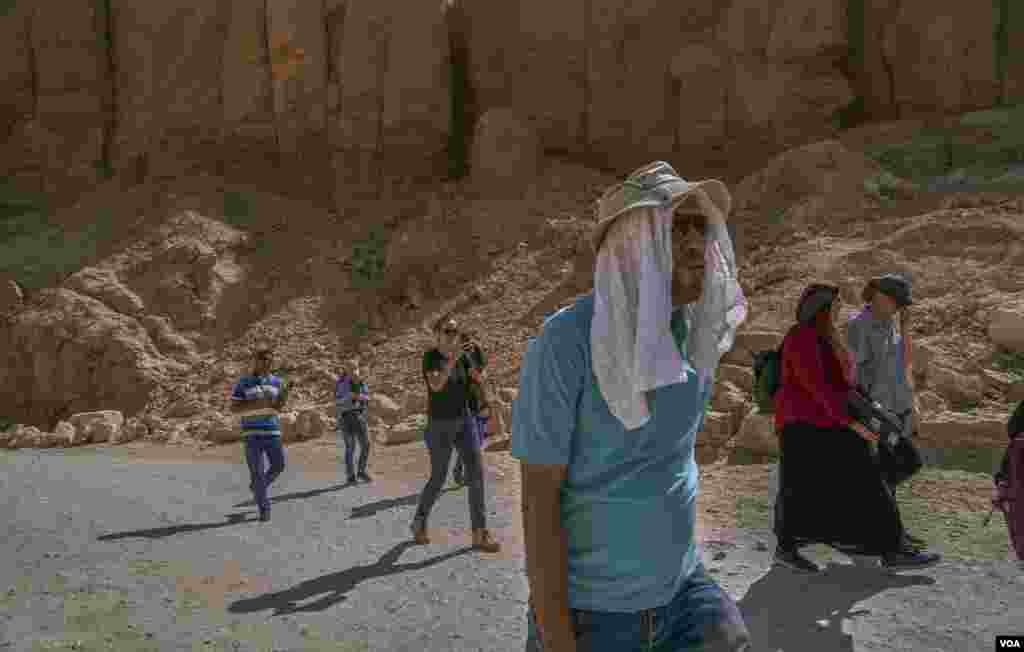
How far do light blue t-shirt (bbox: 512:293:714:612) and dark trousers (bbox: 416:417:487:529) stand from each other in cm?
426

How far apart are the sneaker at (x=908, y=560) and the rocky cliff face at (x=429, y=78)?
14776 millimetres

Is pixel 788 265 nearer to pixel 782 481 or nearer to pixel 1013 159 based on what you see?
pixel 1013 159

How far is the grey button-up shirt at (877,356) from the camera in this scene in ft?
18.9

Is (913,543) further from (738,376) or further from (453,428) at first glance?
(738,376)

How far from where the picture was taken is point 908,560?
5.18 meters

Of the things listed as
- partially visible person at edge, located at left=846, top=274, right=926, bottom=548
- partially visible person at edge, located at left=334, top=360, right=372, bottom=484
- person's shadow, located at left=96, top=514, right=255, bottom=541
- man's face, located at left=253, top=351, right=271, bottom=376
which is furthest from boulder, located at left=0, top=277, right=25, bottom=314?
partially visible person at edge, located at left=846, top=274, right=926, bottom=548

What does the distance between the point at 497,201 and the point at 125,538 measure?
528 inches

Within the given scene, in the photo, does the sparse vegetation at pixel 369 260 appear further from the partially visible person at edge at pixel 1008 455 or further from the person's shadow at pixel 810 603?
the partially visible person at edge at pixel 1008 455

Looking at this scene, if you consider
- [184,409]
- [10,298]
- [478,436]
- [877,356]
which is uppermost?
[10,298]

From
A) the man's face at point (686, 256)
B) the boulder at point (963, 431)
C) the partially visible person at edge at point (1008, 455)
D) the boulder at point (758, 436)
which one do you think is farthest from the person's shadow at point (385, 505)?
the man's face at point (686, 256)

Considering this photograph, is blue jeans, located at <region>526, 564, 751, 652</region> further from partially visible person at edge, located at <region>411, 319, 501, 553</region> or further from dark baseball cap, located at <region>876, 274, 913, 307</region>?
partially visible person at edge, located at <region>411, 319, 501, 553</region>

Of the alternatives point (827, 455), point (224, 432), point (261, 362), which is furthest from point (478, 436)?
point (224, 432)

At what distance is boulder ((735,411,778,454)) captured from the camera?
870 cm

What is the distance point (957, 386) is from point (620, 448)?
26.0 ft
